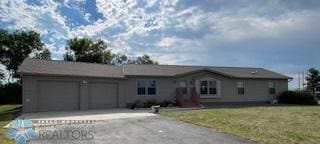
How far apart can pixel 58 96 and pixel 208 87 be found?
40.1 ft

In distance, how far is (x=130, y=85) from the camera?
21.5 metres

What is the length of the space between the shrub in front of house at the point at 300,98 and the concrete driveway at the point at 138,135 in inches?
734

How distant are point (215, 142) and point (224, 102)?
16.9 metres

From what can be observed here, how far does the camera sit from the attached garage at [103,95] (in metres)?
19.7

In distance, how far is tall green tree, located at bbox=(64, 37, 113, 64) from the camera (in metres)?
40.8

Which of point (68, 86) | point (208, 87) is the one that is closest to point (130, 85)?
point (68, 86)

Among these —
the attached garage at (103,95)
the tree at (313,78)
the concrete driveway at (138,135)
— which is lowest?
the concrete driveway at (138,135)

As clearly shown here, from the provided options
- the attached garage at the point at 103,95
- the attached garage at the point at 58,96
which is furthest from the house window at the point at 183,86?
Answer: the attached garage at the point at 58,96

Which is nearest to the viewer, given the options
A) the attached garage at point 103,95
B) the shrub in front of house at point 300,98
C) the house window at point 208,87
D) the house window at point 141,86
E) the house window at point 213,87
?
the attached garage at point 103,95

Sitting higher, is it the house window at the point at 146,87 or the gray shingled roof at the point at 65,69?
the gray shingled roof at the point at 65,69

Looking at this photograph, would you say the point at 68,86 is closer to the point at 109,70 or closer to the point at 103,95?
the point at 103,95

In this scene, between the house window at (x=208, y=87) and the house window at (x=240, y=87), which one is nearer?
the house window at (x=208, y=87)

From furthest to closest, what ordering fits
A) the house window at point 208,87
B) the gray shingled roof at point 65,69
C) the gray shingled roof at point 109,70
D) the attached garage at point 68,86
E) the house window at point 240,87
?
the house window at point 240,87 → the house window at point 208,87 → the gray shingled roof at point 109,70 → the gray shingled roof at point 65,69 → the attached garage at point 68,86

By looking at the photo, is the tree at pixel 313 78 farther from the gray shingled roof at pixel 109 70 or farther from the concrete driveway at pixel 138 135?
the concrete driveway at pixel 138 135
